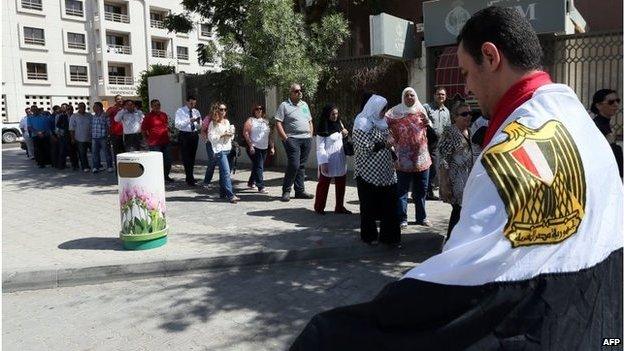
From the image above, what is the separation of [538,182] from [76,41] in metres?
50.6

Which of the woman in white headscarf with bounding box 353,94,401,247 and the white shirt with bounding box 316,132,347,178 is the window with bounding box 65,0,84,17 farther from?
the woman in white headscarf with bounding box 353,94,401,247

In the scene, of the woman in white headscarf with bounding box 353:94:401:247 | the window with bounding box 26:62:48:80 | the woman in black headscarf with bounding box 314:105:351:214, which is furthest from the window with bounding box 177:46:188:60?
the woman in white headscarf with bounding box 353:94:401:247

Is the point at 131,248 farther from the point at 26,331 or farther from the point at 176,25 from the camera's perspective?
the point at 176,25

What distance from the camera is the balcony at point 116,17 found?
47.3 m

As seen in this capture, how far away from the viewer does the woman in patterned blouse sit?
17.8 feet

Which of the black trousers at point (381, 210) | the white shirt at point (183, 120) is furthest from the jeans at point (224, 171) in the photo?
the black trousers at point (381, 210)

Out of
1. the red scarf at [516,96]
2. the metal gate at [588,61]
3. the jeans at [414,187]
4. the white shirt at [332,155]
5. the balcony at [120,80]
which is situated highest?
the balcony at [120,80]

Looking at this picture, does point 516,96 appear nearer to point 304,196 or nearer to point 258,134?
point 304,196

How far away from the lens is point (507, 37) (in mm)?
1294

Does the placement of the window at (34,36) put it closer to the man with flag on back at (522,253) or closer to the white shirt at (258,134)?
the white shirt at (258,134)

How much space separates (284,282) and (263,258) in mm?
707

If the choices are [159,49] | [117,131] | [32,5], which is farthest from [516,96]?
[159,49]

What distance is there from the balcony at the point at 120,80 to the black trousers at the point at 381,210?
45516 mm

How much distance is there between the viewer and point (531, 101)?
124cm
